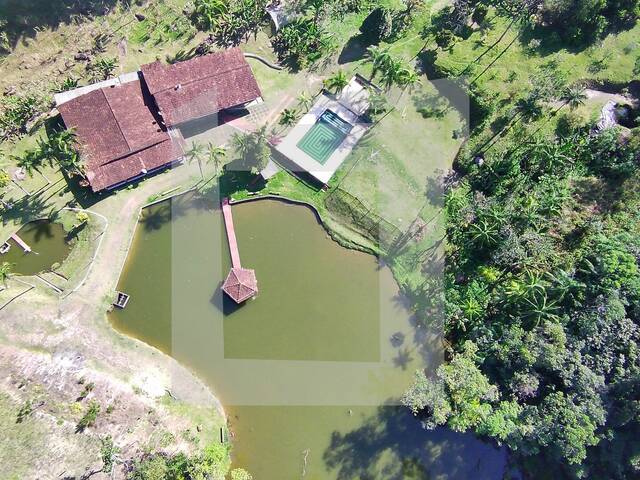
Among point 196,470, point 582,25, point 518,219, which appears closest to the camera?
point 196,470

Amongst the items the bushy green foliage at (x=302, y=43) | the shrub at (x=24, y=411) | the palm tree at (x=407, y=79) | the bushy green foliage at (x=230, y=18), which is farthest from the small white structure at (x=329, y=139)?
the shrub at (x=24, y=411)

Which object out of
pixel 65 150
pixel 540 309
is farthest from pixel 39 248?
pixel 540 309

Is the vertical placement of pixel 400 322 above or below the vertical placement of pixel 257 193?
below

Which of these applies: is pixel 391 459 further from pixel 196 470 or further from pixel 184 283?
pixel 184 283

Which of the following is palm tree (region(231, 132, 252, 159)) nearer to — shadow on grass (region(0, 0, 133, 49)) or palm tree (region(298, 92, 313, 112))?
palm tree (region(298, 92, 313, 112))

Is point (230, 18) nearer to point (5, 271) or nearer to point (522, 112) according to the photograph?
point (522, 112)

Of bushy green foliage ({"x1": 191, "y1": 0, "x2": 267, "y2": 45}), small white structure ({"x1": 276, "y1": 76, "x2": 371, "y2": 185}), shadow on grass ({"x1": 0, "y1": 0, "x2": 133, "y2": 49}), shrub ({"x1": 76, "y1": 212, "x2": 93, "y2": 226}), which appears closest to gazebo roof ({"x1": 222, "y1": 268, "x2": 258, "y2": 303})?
small white structure ({"x1": 276, "y1": 76, "x2": 371, "y2": 185})

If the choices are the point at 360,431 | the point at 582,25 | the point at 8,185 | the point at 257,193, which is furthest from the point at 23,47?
the point at 582,25
